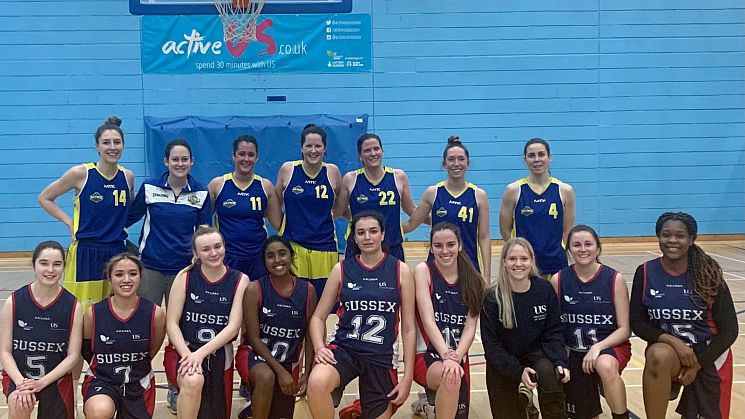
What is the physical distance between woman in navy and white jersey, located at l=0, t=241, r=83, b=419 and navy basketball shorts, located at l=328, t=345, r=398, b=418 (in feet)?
4.12

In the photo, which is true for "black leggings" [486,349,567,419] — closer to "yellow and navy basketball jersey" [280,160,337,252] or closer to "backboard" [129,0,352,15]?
"yellow and navy basketball jersey" [280,160,337,252]

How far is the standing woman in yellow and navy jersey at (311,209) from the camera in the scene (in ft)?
14.4

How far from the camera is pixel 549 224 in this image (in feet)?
13.9

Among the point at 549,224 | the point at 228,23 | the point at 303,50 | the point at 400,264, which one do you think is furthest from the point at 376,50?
the point at 400,264

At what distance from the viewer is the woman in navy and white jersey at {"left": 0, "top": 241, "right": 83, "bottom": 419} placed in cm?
312

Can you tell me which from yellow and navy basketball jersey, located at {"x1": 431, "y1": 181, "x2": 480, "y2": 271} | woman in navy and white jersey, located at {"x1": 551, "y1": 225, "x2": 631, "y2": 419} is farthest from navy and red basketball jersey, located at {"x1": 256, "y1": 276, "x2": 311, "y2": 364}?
woman in navy and white jersey, located at {"x1": 551, "y1": 225, "x2": 631, "y2": 419}

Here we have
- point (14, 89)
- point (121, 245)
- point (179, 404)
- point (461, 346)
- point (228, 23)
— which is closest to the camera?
point (179, 404)

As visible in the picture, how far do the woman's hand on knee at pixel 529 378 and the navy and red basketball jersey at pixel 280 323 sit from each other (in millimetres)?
1174

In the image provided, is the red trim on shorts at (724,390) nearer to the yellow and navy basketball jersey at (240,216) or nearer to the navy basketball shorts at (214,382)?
the navy basketball shorts at (214,382)

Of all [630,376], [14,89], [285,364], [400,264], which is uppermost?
[14,89]

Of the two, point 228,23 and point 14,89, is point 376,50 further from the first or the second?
point 14,89

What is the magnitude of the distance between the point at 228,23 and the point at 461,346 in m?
5.84

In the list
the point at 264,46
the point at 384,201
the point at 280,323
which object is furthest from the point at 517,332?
the point at 264,46

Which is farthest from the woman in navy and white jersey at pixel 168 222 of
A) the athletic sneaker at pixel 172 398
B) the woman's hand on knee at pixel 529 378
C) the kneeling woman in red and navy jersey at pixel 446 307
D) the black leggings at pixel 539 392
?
the woman's hand on knee at pixel 529 378
